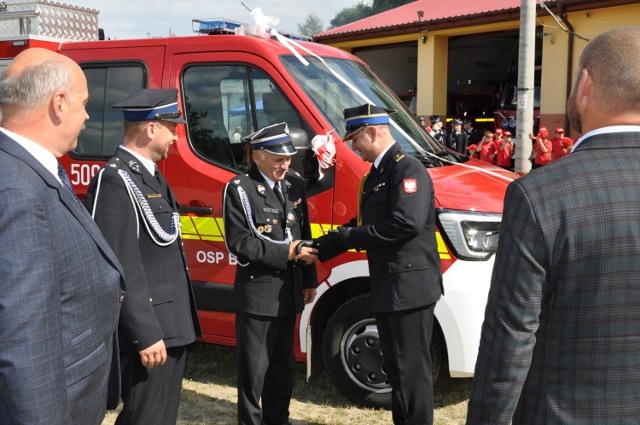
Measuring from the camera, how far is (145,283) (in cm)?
290

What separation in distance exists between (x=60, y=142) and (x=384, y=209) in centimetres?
199

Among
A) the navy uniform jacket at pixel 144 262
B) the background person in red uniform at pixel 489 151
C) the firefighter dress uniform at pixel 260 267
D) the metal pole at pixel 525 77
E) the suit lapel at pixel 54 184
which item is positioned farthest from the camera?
the background person in red uniform at pixel 489 151

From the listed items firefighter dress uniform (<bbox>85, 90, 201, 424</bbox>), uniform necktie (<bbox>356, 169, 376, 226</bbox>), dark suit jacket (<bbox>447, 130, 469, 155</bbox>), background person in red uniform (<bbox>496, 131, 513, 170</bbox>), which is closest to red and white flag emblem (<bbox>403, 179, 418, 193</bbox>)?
uniform necktie (<bbox>356, 169, 376, 226</bbox>)

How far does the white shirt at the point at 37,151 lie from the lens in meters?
1.87

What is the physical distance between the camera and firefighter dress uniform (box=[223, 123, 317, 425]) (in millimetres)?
3580

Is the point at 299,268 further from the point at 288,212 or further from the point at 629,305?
the point at 629,305

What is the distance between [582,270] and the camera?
1.65 m

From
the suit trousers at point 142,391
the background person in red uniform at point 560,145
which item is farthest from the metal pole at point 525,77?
the suit trousers at point 142,391

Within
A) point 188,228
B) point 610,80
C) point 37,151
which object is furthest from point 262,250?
point 610,80

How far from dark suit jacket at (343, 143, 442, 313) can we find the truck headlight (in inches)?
Result: 11.9

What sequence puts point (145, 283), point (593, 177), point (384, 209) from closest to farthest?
point (593, 177) → point (145, 283) → point (384, 209)

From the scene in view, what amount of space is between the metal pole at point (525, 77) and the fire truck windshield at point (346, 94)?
198 inches

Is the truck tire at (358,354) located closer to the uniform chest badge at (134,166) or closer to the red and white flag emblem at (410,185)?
the red and white flag emblem at (410,185)

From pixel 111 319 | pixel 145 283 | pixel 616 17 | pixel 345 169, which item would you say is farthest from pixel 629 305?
pixel 616 17
